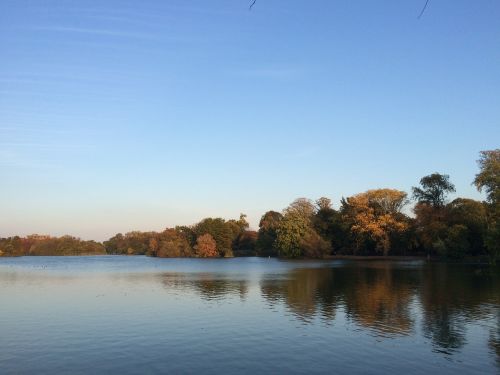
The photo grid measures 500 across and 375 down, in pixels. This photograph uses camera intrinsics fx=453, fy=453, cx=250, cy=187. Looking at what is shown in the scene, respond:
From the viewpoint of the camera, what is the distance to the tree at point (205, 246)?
156m

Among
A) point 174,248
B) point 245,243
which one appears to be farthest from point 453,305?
point 245,243

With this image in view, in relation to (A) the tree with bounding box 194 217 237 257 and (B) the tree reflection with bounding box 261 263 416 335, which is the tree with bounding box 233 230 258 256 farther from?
(B) the tree reflection with bounding box 261 263 416 335

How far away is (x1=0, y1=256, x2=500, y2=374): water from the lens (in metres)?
20.2

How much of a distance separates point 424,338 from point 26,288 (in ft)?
144

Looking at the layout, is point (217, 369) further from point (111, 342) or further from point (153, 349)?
point (111, 342)

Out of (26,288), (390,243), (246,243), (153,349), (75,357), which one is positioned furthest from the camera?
(246,243)

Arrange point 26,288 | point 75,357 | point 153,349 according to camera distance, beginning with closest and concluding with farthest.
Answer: point 75,357
point 153,349
point 26,288

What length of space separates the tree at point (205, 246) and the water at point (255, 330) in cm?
10871

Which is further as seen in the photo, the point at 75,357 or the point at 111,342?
the point at 111,342

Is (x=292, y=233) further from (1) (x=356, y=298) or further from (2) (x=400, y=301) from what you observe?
(2) (x=400, y=301)

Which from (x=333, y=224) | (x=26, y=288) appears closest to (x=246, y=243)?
(x=333, y=224)

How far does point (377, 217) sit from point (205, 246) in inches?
2498

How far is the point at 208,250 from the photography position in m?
157

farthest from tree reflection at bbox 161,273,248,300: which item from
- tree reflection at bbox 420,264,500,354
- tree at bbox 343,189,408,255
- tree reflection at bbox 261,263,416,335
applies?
tree at bbox 343,189,408,255
